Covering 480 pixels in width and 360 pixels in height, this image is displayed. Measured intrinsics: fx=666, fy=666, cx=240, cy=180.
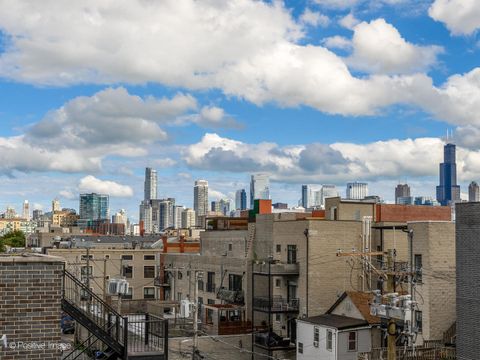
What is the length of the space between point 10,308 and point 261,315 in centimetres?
4208

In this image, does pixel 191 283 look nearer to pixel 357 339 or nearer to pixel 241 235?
pixel 241 235

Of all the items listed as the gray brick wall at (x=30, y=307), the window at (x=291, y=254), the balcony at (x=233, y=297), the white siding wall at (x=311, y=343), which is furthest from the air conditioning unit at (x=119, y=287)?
the gray brick wall at (x=30, y=307)

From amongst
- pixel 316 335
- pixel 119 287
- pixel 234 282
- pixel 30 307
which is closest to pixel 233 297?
pixel 234 282

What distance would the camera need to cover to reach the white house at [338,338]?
139ft

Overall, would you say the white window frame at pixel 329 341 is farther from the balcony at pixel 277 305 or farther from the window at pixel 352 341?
the balcony at pixel 277 305

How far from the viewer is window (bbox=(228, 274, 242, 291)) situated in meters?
57.0

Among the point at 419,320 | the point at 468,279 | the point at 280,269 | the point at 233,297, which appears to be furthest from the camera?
the point at 233,297

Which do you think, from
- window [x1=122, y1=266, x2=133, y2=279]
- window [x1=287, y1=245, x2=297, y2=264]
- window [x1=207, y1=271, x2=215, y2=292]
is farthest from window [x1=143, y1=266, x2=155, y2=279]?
window [x1=287, y1=245, x2=297, y2=264]

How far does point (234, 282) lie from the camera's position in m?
57.9

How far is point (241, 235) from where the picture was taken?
60.7m

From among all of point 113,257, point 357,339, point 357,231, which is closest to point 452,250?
point 357,339

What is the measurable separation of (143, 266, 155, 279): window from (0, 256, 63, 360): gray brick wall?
226ft

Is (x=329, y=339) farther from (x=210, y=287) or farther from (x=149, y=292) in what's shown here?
(x=149, y=292)

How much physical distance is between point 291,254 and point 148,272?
33.3m
